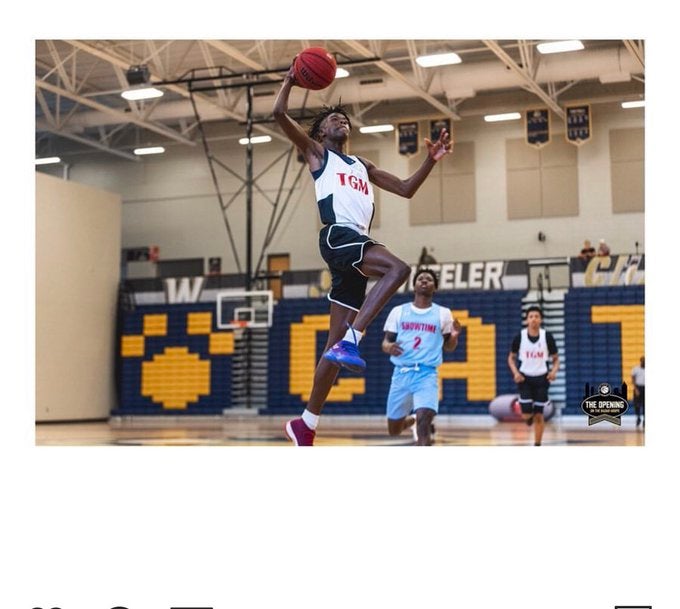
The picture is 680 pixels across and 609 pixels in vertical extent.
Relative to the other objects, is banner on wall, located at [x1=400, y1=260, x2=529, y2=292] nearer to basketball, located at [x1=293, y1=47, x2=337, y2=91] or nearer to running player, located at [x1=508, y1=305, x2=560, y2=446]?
running player, located at [x1=508, y1=305, x2=560, y2=446]

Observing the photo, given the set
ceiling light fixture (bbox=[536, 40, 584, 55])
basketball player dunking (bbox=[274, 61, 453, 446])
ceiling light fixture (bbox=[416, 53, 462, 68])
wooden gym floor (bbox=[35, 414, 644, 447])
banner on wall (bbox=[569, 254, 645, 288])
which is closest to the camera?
basketball player dunking (bbox=[274, 61, 453, 446])

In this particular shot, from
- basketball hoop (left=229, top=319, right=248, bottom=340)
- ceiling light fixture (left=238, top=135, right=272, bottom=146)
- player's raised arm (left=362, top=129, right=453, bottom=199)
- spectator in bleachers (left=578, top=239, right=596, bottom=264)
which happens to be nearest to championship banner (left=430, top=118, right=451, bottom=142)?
ceiling light fixture (left=238, top=135, right=272, bottom=146)

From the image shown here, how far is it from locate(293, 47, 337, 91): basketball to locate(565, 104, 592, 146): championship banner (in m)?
17.9

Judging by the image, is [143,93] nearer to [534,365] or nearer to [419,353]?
[534,365]

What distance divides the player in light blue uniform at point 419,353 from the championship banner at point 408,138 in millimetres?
16293

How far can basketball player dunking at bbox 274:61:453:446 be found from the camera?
6449mm

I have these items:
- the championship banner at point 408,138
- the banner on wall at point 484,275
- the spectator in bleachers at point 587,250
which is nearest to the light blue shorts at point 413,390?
the banner on wall at point 484,275

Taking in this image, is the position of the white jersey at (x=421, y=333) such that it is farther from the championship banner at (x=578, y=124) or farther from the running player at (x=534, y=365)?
the championship banner at (x=578, y=124)

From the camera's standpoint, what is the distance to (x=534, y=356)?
1200 centimetres
